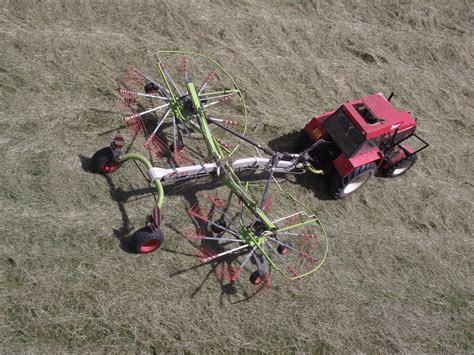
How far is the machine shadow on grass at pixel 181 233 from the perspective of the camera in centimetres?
712

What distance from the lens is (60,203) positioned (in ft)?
24.2

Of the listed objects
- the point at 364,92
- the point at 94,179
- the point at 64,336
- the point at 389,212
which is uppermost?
the point at 364,92

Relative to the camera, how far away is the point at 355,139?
817cm

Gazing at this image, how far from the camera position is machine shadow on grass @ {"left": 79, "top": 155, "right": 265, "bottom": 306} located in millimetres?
7125

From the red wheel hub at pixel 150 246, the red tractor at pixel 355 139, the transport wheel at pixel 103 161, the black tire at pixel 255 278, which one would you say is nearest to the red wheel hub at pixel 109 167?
the transport wheel at pixel 103 161

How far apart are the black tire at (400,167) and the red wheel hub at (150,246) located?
197 inches

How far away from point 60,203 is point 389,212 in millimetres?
6055

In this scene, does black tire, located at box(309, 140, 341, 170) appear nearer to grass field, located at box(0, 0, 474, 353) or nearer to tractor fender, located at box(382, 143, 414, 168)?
grass field, located at box(0, 0, 474, 353)

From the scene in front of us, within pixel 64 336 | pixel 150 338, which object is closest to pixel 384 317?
pixel 150 338

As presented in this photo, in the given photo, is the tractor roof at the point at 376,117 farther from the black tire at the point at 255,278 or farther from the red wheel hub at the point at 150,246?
the red wheel hub at the point at 150,246

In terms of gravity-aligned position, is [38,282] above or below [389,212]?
below

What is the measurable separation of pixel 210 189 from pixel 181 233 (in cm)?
111

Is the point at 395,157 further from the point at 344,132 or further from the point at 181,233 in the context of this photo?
the point at 181,233

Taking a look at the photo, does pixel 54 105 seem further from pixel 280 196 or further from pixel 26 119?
pixel 280 196
